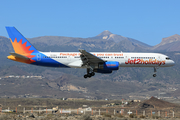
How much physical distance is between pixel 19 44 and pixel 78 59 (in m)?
14.2

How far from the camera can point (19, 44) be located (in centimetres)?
7050

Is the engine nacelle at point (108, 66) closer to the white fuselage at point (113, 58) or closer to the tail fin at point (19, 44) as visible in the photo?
the white fuselage at point (113, 58)

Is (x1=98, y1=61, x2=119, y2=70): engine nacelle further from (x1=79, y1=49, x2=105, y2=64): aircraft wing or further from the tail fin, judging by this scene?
the tail fin

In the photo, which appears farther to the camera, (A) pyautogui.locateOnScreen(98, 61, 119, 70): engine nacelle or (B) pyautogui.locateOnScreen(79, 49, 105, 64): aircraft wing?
(A) pyautogui.locateOnScreen(98, 61, 119, 70): engine nacelle

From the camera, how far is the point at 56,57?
69125 millimetres

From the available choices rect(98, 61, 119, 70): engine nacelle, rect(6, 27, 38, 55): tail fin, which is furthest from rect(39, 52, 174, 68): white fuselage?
rect(6, 27, 38, 55): tail fin

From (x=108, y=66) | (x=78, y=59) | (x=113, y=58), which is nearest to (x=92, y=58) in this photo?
(x=108, y=66)

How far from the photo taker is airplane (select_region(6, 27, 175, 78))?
221ft

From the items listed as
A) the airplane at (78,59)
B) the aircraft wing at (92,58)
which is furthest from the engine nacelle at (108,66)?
the aircraft wing at (92,58)

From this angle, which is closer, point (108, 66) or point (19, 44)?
point (108, 66)

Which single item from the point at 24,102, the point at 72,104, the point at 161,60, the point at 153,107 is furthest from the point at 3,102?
the point at 161,60

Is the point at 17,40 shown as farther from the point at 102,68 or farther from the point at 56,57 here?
the point at 102,68

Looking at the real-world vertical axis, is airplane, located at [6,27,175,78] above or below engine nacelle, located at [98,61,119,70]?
above

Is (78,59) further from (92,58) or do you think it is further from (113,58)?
(113,58)
